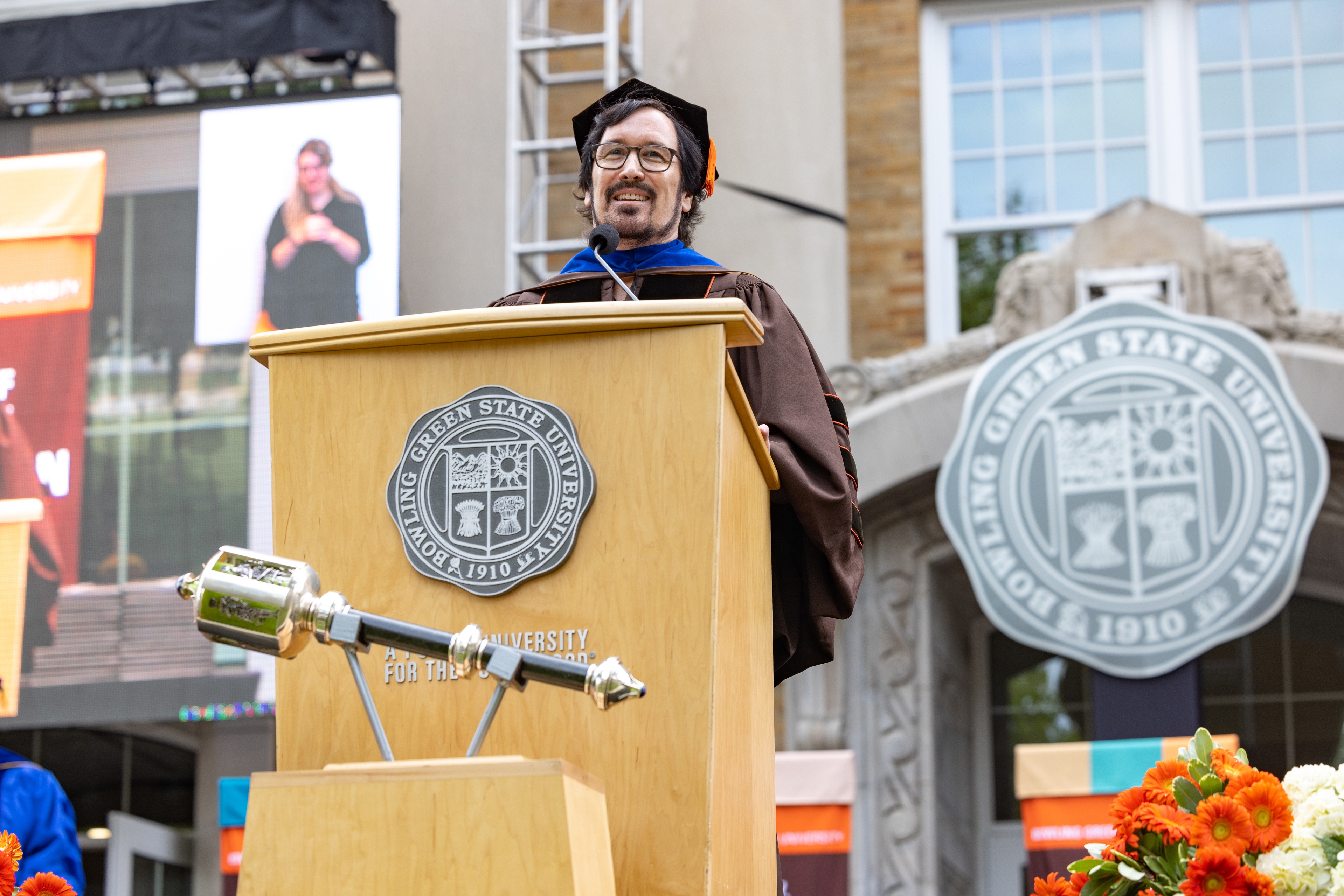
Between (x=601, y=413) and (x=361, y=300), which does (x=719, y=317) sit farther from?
(x=361, y=300)

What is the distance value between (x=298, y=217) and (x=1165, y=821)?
616cm

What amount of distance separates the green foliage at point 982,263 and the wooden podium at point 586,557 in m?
7.21

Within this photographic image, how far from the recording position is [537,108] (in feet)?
29.0

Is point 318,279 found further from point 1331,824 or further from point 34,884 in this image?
point 1331,824

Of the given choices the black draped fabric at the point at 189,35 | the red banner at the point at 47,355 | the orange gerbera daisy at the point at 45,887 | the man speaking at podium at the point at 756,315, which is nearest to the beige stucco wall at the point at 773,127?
the black draped fabric at the point at 189,35

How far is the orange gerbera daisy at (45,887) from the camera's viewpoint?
8.48ft

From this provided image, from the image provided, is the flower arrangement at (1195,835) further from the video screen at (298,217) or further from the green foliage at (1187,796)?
the video screen at (298,217)

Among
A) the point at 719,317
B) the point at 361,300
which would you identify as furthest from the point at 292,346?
the point at 361,300

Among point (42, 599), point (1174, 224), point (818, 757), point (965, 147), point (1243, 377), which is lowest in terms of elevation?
point (818, 757)

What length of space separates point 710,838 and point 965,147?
7899 mm

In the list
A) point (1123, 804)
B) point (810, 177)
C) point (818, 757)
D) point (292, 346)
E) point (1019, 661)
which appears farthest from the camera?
point (1019, 661)

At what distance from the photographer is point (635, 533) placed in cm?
199

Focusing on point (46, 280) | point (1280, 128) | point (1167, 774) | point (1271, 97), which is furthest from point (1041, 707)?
point (1167, 774)

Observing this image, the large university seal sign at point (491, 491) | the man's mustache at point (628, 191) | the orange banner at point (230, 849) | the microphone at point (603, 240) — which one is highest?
the man's mustache at point (628, 191)
